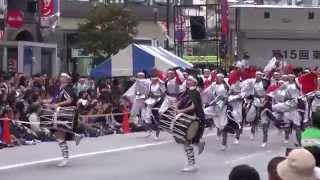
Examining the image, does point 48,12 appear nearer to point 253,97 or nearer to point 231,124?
point 253,97

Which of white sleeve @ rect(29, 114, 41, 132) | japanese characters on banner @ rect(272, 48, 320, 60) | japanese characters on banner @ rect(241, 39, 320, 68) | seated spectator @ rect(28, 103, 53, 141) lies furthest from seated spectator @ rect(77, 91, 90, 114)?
japanese characters on banner @ rect(272, 48, 320, 60)

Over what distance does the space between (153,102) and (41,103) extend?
14.9ft

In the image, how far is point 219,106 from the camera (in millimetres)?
19406

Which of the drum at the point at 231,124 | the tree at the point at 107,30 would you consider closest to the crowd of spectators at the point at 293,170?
the drum at the point at 231,124

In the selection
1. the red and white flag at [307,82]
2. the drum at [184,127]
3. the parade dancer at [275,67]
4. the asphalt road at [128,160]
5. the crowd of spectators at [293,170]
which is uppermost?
the crowd of spectators at [293,170]

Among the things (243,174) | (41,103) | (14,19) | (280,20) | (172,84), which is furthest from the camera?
(280,20)

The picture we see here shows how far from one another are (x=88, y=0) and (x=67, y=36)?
158 inches

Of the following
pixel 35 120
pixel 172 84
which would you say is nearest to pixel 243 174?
pixel 35 120

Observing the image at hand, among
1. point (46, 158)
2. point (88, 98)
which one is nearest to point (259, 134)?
point (88, 98)

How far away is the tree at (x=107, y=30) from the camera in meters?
46.1

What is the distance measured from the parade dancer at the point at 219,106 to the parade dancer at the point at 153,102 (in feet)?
7.98

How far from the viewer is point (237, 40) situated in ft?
173

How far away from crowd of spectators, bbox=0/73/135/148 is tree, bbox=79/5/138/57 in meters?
17.3

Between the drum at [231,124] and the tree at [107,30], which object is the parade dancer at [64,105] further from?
the tree at [107,30]
